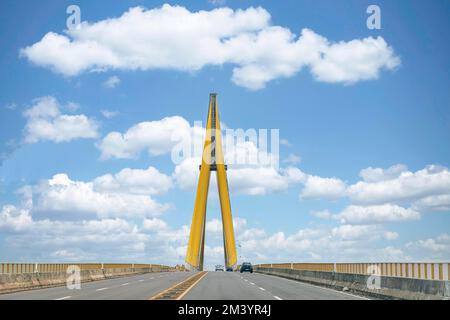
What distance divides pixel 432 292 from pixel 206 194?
64.6 m

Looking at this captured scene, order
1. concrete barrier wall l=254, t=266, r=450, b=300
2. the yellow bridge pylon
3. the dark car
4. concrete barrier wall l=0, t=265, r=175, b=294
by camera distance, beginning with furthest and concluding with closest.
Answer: the yellow bridge pylon, the dark car, concrete barrier wall l=0, t=265, r=175, b=294, concrete barrier wall l=254, t=266, r=450, b=300

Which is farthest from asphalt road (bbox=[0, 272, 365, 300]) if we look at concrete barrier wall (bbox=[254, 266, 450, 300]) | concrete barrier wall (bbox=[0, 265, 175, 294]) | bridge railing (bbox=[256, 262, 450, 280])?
bridge railing (bbox=[256, 262, 450, 280])

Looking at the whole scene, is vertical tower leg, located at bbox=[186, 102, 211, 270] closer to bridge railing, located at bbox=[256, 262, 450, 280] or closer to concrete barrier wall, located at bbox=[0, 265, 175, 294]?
concrete barrier wall, located at bbox=[0, 265, 175, 294]

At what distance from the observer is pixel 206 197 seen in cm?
8200

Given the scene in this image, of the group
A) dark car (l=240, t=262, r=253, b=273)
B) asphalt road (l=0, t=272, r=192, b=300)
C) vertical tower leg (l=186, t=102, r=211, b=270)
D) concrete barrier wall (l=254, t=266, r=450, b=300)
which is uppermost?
vertical tower leg (l=186, t=102, r=211, b=270)

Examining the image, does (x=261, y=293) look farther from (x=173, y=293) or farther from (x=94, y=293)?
(x=94, y=293)

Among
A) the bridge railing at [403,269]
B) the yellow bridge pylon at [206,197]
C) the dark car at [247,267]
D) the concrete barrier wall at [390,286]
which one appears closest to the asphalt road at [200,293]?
the concrete barrier wall at [390,286]

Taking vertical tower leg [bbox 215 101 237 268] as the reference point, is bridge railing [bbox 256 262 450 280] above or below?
below

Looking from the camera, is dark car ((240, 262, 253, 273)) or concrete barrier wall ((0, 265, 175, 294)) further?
dark car ((240, 262, 253, 273))

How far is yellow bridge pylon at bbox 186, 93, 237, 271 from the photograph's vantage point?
265ft

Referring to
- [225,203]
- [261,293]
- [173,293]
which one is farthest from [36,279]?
[225,203]

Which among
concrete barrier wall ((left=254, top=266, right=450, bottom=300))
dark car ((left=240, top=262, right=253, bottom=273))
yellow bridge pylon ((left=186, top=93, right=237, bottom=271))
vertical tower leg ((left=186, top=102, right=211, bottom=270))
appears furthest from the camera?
yellow bridge pylon ((left=186, top=93, right=237, bottom=271))
